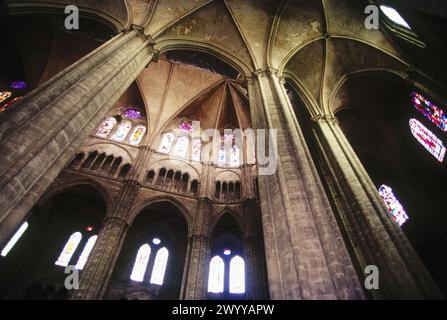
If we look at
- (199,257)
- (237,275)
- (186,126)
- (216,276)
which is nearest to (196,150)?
(186,126)

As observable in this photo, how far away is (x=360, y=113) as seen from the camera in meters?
13.3

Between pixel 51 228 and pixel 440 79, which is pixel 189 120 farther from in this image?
pixel 440 79

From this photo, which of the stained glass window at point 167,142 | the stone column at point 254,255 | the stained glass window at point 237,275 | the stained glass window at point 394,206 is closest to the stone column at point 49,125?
the stone column at point 254,255

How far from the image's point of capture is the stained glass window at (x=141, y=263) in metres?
12.4

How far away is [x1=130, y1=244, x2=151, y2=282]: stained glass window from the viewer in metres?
12.4

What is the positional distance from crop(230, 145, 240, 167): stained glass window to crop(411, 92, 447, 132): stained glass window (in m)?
9.41

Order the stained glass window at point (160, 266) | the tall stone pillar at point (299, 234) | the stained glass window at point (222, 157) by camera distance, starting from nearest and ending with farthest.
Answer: the tall stone pillar at point (299, 234), the stained glass window at point (160, 266), the stained glass window at point (222, 157)

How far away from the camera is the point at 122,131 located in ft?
49.4

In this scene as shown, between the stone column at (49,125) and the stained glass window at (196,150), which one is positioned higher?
the stained glass window at (196,150)

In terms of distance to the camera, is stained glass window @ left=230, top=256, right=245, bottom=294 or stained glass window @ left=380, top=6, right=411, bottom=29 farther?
stained glass window @ left=230, top=256, right=245, bottom=294

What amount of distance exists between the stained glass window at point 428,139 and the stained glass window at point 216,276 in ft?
A: 37.6

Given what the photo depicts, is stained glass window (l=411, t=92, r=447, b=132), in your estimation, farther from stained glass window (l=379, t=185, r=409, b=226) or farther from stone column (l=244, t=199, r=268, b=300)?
stone column (l=244, t=199, r=268, b=300)

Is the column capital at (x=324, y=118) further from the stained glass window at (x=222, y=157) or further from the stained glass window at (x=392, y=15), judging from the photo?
the stained glass window at (x=222, y=157)

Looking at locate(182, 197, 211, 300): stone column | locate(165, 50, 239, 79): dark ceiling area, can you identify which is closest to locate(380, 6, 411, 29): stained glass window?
locate(165, 50, 239, 79): dark ceiling area
